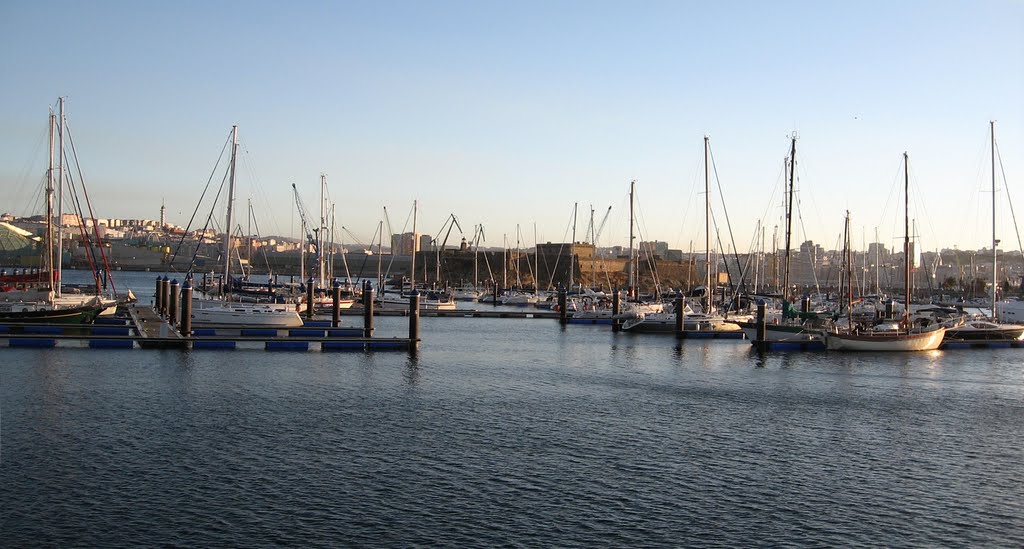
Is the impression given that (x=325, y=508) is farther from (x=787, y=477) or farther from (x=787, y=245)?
(x=787, y=245)

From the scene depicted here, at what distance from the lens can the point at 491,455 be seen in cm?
2078

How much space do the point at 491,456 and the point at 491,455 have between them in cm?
9

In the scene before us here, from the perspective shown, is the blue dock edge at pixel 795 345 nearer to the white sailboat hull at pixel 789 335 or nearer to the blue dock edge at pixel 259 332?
the white sailboat hull at pixel 789 335

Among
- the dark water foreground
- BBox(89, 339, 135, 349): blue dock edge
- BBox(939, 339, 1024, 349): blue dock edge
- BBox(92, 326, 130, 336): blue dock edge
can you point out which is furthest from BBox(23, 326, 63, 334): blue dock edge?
BBox(939, 339, 1024, 349): blue dock edge

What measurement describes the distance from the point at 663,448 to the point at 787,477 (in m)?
3.16

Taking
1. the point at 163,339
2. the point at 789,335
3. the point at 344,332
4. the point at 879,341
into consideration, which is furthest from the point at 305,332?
the point at 879,341

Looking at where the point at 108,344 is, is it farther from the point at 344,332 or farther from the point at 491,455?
the point at 491,455

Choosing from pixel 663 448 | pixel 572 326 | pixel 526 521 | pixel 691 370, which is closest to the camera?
pixel 526 521

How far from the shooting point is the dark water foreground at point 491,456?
631 inches

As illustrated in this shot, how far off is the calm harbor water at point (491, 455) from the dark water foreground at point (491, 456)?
66 mm

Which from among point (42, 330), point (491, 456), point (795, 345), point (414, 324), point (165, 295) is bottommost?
point (491, 456)

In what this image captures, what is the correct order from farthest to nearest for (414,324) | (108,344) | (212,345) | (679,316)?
1. (679,316)
2. (414,324)
3. (212,345)
4. (108,344)

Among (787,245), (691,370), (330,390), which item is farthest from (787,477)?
(787,245)

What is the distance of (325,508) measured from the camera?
16766 millimetres
